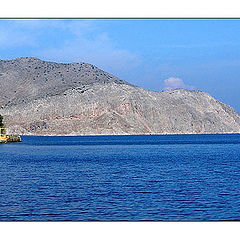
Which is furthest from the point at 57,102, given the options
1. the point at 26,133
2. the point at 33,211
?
the point at 33,211

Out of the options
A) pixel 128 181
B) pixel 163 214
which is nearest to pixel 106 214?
pixel 163 214

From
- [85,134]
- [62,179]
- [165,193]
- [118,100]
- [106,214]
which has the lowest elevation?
[106,214]

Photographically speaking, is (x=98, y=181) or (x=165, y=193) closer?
(x=165, y=193)

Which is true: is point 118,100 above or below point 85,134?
above
